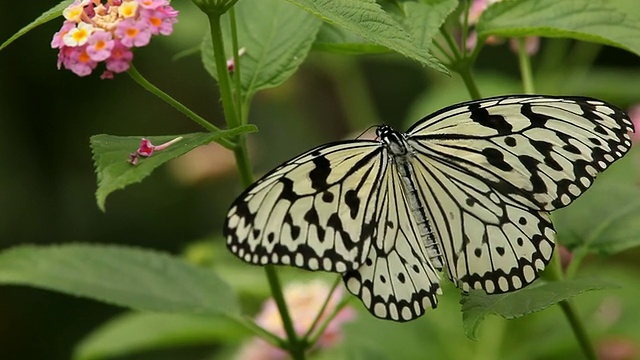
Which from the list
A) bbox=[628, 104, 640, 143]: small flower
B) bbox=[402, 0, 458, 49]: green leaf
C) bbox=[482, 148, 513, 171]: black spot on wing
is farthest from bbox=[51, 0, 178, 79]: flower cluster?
bbox=[628, 104, 640, 143]: small flower

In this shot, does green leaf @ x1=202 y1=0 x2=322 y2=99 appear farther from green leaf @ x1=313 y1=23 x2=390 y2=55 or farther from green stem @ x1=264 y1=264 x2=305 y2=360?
green stem @ x1=264 y1=264 x2=305 y2=360

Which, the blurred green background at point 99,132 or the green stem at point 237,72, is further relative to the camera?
the blurred green background at point 99,132

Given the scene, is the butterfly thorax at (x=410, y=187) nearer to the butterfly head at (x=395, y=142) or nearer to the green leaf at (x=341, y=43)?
the butterfly head at (x=395, y=142)

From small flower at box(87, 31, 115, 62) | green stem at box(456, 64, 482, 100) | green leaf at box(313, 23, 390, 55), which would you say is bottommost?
green stem at box(456, 64, 482, 100)

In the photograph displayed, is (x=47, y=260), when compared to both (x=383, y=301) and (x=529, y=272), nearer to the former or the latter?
(x=383, y=301)

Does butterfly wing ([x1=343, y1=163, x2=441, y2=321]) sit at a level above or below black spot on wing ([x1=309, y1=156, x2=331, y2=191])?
below

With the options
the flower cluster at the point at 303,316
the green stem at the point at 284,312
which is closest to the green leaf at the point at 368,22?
the green stem at the point at 284,312

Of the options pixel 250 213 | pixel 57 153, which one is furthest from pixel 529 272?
pixel 57 153
